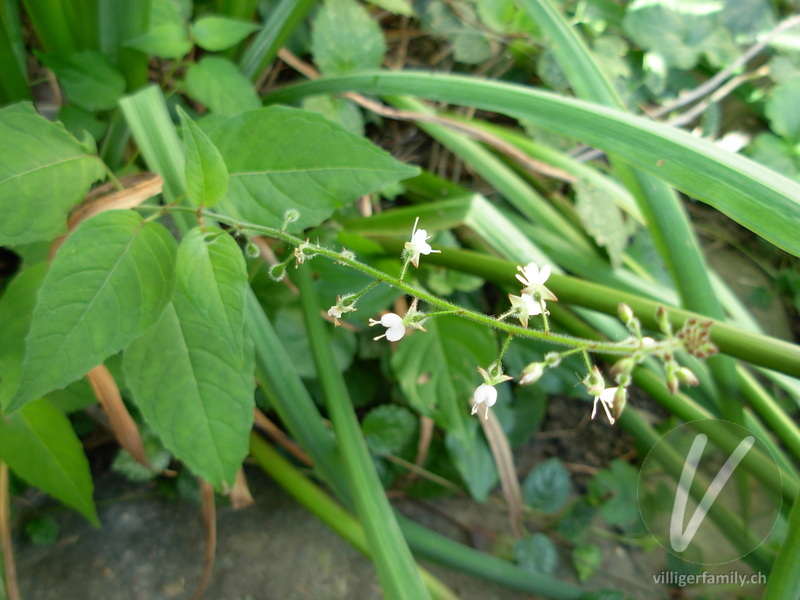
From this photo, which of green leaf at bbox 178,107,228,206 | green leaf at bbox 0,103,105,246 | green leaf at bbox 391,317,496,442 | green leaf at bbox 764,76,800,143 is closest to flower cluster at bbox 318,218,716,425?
green leaf at bbox 178,107,228,206

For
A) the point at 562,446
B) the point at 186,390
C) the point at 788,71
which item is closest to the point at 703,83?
the point at 788,71

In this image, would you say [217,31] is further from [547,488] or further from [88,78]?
[547,488]

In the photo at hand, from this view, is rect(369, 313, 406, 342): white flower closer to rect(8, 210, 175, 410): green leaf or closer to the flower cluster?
the flower cluster

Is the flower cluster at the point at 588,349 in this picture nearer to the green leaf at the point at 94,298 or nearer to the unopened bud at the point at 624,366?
the unopened bud at the point at 624,366

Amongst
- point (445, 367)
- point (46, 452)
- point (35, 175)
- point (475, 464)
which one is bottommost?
point (475, 464)

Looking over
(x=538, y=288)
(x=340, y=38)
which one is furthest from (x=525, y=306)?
(x=340, y=38)

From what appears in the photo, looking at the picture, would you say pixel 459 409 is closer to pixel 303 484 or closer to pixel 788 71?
pixel 303 484

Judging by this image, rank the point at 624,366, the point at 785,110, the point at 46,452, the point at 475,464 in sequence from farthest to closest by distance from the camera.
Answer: the point at 785,110 < the point at 475,464 < the point at 46,452 < the point at 624,366
